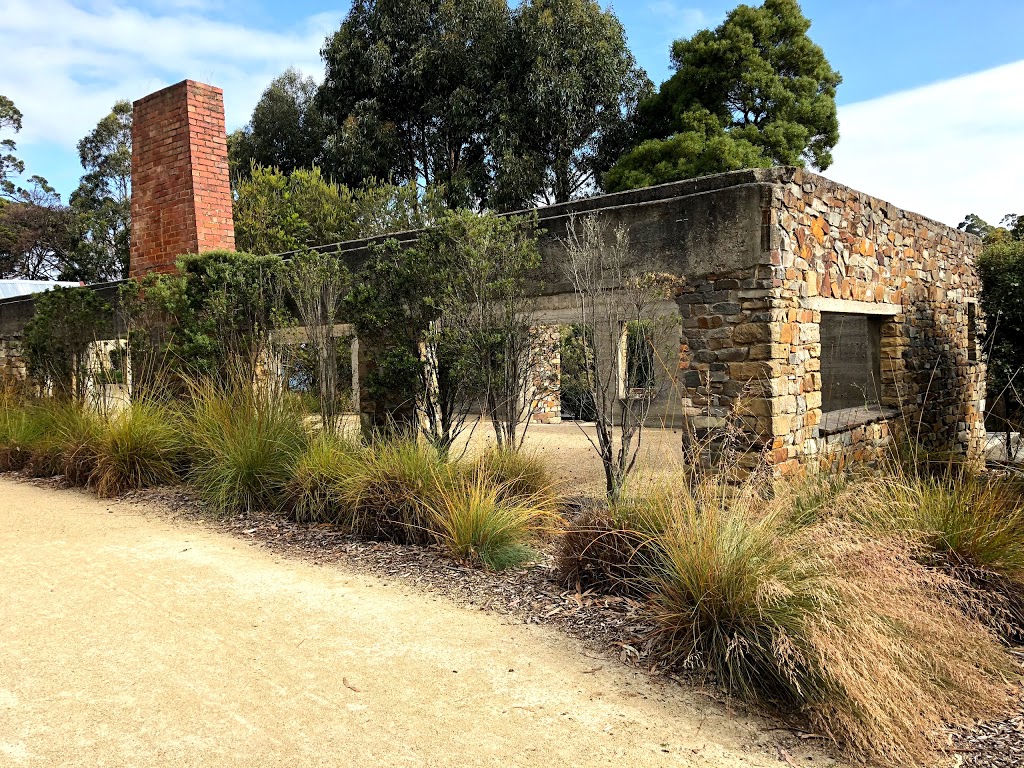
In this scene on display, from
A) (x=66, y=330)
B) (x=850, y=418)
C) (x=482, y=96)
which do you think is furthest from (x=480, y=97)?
(x=850, y=418)

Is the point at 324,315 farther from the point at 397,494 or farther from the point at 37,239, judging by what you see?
the point at 37,239

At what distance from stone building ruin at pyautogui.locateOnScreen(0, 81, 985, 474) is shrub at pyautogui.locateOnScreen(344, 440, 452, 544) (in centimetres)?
180

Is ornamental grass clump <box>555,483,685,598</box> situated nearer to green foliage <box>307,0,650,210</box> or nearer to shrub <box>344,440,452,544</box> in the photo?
shrub <box>344,440,452,544</box>

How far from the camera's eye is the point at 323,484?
5906 millimetres

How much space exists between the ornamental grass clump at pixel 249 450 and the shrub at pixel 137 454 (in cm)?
54

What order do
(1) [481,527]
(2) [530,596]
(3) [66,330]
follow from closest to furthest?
(2) [530,596] < (1) [481,527] < (3) [66,330]

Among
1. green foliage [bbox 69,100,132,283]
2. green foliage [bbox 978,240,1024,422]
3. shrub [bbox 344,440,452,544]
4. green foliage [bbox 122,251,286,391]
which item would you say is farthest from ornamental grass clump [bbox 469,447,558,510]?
green foliage [bbox 69,100,132,283]

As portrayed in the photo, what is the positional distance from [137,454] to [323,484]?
2564mm

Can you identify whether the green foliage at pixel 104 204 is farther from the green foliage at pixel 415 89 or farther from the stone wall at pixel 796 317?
the stone wall at pixel 796 317

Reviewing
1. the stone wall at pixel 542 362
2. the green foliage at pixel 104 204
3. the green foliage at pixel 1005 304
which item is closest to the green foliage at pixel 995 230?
the green foliage at pixel 1005 304

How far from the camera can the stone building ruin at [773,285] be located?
6055 millimetres

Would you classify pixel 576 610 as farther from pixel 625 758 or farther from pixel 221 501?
pixel 221 501

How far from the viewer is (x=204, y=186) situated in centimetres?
993

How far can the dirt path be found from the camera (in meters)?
2.76
